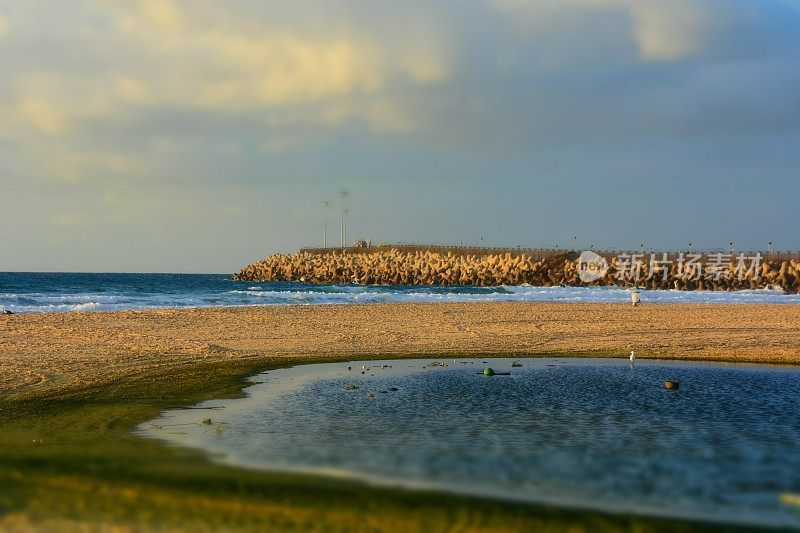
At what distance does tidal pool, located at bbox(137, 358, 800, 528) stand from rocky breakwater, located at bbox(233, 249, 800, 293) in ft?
259

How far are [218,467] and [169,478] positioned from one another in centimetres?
71

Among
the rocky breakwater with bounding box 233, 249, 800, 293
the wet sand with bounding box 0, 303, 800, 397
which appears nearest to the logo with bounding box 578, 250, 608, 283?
the rocky breakwater with bounding box 233, 249, 800, 293

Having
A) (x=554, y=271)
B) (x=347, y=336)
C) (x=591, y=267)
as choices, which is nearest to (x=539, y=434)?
(x=347, y=336)

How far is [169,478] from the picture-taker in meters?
8.03

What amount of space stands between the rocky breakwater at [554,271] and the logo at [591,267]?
0.92ft

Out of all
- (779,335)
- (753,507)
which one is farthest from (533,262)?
(753,507)

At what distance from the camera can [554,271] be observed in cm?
9981

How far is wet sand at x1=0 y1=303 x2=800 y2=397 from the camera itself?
18797 millimetres

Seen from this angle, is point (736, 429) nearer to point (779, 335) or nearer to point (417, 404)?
point (417, 404)

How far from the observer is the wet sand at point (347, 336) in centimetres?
1880

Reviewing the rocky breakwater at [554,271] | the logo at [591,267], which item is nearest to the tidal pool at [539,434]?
the rocky breakwater at [554,271]

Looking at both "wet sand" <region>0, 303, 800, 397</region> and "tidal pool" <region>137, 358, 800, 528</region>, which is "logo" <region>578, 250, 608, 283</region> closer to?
"wet sand" <region>0, 303, 800, 397</region>

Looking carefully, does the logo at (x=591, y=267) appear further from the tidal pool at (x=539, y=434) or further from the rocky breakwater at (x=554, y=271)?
the tidal pool at (x=539, y=434)

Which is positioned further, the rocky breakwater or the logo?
the logo
